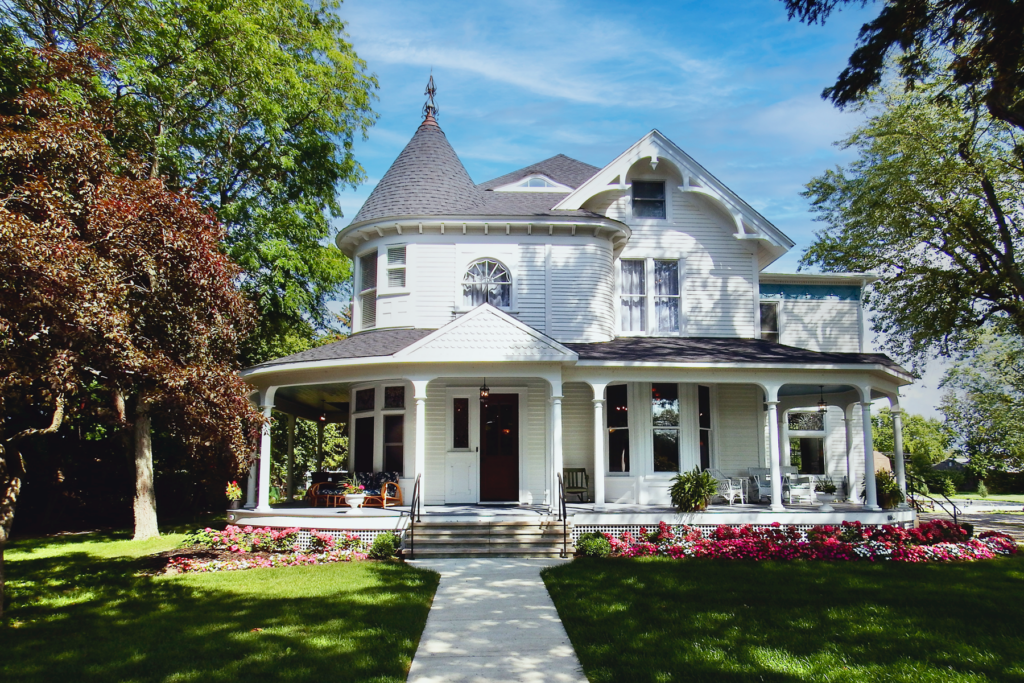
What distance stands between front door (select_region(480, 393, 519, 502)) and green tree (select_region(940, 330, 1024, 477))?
116ft

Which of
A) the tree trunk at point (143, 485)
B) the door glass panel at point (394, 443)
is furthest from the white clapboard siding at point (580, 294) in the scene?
the tree trunk at point (143, 485)

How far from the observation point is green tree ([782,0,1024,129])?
7.75 metres

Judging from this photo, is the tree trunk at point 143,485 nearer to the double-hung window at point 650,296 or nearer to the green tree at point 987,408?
the double-hung window at point 650,296

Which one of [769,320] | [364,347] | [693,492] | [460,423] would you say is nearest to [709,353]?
[693,492]

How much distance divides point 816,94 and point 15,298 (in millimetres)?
9772

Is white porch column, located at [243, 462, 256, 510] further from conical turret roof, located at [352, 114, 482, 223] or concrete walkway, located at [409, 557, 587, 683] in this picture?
concrete walkway, located at [409, 557, 587, 683]

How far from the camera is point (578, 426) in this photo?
654 inches

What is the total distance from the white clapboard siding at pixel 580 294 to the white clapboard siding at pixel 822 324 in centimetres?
560

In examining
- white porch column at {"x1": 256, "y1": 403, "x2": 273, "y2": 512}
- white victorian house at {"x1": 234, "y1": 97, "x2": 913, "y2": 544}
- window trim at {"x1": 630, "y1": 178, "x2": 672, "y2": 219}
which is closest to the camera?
white victorian house at {"x1": 234, "y1": 97, "x2": 913, "y2": 544}

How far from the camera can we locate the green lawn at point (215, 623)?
21.1 ft

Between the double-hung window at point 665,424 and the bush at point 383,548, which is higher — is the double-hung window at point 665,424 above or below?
above

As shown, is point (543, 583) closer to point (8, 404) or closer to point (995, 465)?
point (8, 404)

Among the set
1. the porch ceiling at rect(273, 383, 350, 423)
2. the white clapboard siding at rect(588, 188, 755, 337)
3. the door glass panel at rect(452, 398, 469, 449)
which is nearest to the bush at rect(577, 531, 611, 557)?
the door glass panel at rect(452, 398, 469, 449)

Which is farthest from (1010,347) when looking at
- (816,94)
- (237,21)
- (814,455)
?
(237,21)
